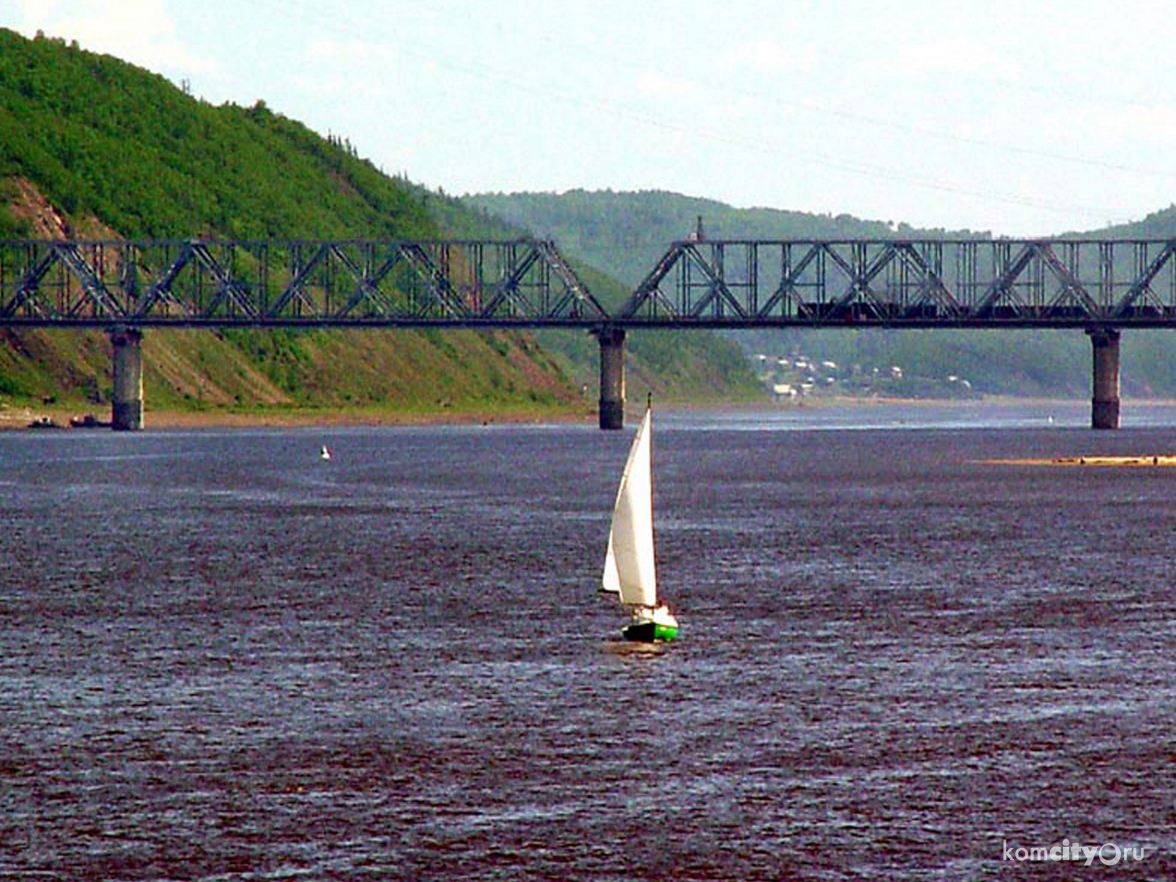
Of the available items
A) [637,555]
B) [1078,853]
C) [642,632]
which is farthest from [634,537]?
[1078,853]

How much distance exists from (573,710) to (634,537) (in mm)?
11690

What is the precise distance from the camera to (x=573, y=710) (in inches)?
2132

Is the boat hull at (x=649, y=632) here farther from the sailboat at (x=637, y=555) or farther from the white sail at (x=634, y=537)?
the white sail at (x=634, y=537)

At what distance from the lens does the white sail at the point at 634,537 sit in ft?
213

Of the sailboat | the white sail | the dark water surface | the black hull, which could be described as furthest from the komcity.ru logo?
the black hull

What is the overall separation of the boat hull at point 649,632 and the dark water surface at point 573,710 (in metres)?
1.86

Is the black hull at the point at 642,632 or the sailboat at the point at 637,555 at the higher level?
the sailboat at the point at 637,555

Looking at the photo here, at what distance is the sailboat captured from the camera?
64.9 m

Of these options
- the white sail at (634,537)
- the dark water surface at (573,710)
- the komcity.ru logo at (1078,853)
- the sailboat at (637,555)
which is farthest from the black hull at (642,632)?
the komcity.ru logo at (1078,853)

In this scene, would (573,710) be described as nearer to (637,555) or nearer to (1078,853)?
(637,555)

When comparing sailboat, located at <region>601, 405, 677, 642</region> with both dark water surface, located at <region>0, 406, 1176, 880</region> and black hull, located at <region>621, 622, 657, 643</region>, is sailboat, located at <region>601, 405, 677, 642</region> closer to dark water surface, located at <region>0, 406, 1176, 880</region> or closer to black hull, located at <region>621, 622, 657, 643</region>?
black hull, located at <region>621, 622, 657, 643</region>

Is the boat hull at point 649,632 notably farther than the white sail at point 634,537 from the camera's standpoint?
Yes

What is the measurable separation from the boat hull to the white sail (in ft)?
1.88

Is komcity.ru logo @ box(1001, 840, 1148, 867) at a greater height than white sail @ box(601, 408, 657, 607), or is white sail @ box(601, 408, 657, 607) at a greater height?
white sail @ box(601, 408, 657, 607)
